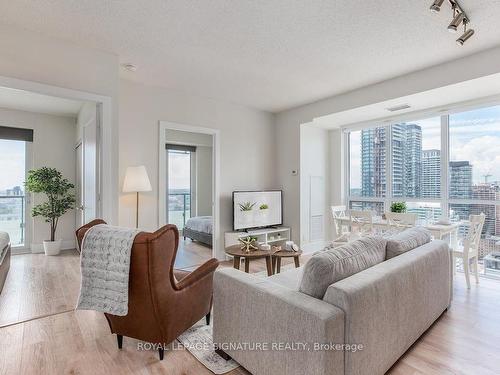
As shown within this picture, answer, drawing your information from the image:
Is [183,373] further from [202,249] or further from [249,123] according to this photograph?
[249,123]

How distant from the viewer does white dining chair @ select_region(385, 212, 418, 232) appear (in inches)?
140

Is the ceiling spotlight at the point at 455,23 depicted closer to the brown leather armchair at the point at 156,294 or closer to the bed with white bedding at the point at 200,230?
the brown leather armchair at the point at 156,294

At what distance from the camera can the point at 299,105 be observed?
505 centimetres

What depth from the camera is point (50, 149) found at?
5.20 metres

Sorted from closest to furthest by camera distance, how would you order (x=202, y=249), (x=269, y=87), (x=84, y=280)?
1. (x=84, y=280)
2. (x=269, y=87)
3. (x=202, y=249)

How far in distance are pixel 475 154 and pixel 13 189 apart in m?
7.34

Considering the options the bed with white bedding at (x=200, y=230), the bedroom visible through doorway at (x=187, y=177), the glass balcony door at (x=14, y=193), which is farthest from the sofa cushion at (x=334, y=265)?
the glass balcony door at (x=14, y=193)

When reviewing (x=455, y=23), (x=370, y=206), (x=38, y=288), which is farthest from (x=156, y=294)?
(x=370, y=206)

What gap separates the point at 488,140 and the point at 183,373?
451 cm

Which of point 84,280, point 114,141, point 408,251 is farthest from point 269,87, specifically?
point 84,280

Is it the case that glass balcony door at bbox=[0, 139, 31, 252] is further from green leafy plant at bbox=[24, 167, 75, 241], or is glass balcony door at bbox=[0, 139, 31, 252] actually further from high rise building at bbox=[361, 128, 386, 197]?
high rise building at bbox=[361, 128, 386, 197]

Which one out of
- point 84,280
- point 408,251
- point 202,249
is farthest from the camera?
point 202,249

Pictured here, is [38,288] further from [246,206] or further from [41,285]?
[246,206]

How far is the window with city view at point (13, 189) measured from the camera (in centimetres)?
491
